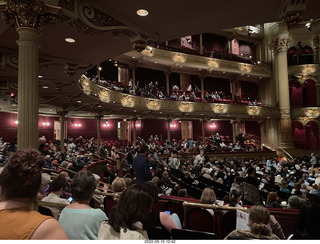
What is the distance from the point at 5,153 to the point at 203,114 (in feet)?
56.1

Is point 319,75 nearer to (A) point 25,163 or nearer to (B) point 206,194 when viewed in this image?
(B) point 206,194

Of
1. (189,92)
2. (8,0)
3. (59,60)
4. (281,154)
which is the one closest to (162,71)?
(189,92)

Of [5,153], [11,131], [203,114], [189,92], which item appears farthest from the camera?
[189,92]

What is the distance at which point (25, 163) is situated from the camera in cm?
143

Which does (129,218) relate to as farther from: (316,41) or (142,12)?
(316,41)

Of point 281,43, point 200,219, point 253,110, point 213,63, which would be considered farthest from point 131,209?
point 281,43

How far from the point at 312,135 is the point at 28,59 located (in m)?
29.1

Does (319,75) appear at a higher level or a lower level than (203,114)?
higher

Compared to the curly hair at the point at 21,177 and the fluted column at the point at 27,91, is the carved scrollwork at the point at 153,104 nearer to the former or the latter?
the fluted column at the point at 27,91

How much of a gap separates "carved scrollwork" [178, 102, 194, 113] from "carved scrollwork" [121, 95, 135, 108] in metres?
4.93

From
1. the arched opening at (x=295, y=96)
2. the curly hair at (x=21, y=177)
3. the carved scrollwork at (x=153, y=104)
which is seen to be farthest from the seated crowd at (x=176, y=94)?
the curly hair at (x=21, y=177)

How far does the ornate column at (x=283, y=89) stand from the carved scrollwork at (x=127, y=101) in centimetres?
1559

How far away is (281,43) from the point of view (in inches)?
994

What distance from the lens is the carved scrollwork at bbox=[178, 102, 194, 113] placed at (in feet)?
71.2
